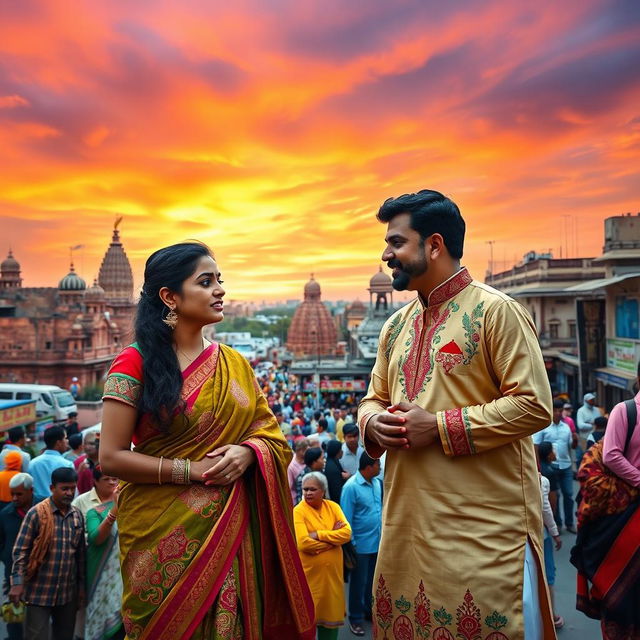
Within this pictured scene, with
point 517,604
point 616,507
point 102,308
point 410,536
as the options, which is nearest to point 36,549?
point 410,536

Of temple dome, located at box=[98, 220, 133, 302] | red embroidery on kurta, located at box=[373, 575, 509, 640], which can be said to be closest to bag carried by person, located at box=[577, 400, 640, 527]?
red embroidery on kurta, located at box=[373, 575, 509, 640]

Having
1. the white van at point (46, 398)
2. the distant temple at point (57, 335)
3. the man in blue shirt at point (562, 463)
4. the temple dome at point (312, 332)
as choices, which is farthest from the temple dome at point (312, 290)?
the man in blue shirt at point (562, 463)

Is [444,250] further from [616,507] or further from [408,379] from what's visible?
[616,507]

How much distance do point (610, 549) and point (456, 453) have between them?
1488 millimetres

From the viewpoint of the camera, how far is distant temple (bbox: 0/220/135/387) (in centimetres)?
3678

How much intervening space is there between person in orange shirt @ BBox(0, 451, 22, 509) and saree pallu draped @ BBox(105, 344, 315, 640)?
3381 millimetres

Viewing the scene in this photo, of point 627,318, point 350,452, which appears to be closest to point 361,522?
point 350,452

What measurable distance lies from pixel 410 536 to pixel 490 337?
31.4 inches

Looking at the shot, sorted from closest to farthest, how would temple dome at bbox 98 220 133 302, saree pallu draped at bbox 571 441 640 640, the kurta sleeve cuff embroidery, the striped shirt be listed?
the kurta sleeve cuff embroidery < saree pallu draped at bbox 571 441 640 640 < the striped shirt < temple dome at bbox 98 220 133 302

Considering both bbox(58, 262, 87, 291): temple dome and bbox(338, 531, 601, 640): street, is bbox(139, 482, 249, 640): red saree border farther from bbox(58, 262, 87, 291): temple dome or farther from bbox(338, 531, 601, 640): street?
bbox(58, 262, 87, 291): temple dome

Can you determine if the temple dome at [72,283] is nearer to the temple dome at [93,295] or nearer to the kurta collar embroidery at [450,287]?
the temple dome at [93,295]

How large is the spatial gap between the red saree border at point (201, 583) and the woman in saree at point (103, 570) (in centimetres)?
146

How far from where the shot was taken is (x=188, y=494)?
85.9 inches

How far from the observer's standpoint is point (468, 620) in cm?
197
